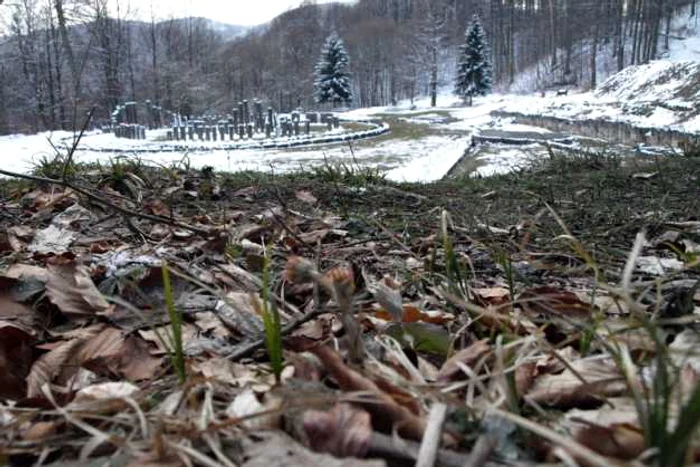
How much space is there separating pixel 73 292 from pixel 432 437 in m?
0.88

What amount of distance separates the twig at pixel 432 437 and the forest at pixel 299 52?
30596 mm

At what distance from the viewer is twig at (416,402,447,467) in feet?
1.69

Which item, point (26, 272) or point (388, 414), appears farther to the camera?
point (26, 272)

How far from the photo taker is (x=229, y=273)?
1292 mm

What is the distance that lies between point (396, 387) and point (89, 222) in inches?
67.3

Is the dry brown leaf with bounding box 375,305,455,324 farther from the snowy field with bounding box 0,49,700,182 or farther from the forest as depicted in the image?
the forest

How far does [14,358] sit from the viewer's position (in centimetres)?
90

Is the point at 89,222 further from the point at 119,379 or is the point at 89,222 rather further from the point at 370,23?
the point at 370,23

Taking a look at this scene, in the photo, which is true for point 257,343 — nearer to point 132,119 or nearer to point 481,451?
point 481,451

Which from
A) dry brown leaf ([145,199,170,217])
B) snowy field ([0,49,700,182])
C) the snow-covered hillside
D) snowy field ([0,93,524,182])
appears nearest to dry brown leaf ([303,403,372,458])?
dry brown leaf ([145,199,170,217])

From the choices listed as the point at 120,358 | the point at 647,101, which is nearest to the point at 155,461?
the point at 120,358

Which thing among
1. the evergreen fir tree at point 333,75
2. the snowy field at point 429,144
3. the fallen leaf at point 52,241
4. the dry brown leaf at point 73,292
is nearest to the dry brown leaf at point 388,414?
the dry brown leaf at point 73,292

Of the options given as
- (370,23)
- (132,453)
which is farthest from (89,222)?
(370,23)

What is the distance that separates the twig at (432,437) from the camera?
0.51 meters
